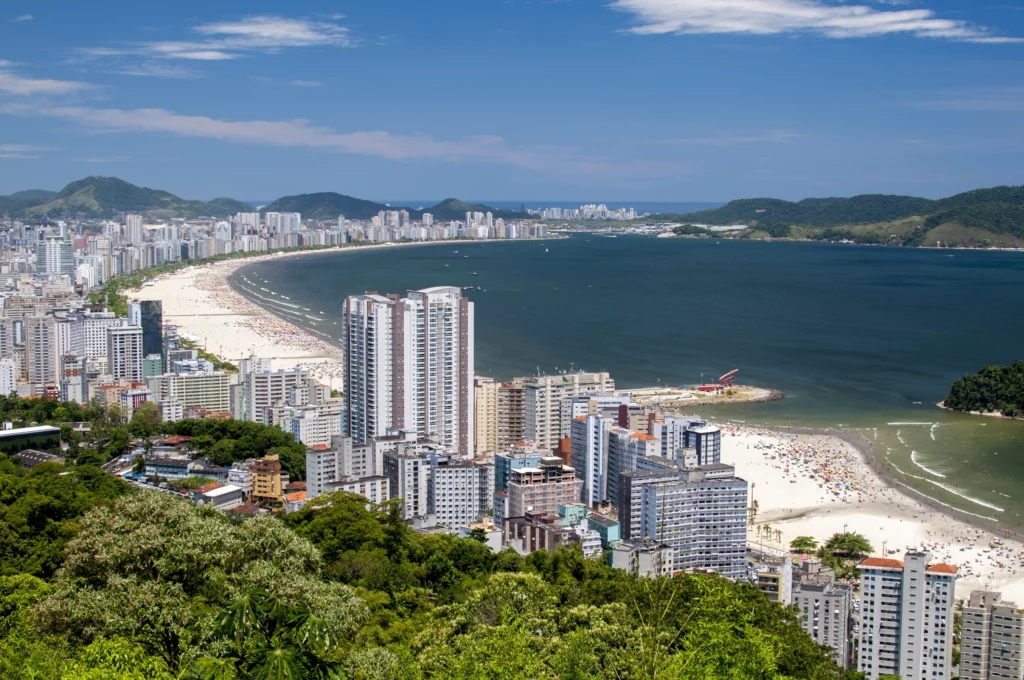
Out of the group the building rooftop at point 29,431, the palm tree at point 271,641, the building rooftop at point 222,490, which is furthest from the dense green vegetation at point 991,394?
the palm tree at point 271,641

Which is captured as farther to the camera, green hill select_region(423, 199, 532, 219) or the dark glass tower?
green hill select_region(423, 199, 532, 219)

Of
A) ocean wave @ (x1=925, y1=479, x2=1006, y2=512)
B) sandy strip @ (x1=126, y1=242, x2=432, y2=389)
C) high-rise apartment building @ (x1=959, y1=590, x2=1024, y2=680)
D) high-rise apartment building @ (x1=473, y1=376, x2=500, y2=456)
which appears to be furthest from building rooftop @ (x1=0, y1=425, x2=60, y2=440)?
ocean wave @ (x1=925, y1=479, x2=1006, y2=512)

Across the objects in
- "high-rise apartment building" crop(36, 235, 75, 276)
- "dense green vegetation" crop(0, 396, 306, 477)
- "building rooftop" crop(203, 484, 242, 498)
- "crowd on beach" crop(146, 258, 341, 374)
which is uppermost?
"high-rise apartment building" crop(36, 235, 75, 276)

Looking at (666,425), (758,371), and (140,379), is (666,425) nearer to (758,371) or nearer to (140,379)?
(758,371)

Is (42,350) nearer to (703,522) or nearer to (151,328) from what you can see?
(151,328)

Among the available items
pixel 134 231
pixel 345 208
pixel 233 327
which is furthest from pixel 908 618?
pixel 345 208

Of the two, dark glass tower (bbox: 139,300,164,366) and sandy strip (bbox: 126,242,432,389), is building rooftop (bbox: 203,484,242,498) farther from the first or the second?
dark glass tower (bbox: 139,300,164,366)
